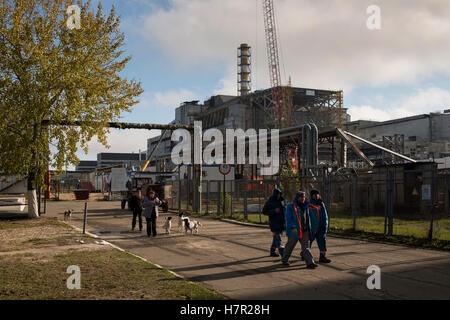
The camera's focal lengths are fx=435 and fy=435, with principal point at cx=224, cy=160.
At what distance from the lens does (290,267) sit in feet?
32.9

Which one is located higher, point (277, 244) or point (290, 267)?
point (277, 244)

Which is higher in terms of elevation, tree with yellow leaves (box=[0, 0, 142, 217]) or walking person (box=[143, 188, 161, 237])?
tree with yellow leaves (box=[0, 0, 142, 217])

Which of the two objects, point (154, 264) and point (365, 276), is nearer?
point (365, 276)

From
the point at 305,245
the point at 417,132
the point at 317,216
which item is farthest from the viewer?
the point at 417,132

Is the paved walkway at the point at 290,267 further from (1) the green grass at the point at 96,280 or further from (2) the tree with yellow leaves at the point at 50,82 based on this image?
(2) the tree with yellow leaves at the point at 50,82

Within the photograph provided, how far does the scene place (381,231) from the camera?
1631 centimetres

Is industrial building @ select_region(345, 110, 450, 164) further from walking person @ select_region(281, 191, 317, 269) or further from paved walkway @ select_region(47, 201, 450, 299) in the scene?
walking person @ select_region(281, 191, 317, 269)

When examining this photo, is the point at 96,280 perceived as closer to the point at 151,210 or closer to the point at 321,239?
the point at 321,239

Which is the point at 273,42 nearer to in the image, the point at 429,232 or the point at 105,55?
the point at 105,55

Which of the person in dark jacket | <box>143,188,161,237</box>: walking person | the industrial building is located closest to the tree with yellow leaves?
<box>143,188,161,237</box>: walking person

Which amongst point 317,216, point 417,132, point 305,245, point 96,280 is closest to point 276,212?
point 317,216

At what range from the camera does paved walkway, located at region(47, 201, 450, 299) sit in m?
7.75
